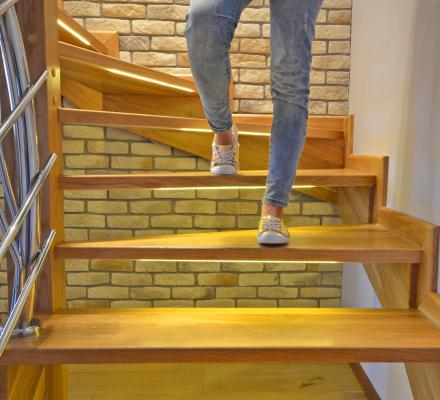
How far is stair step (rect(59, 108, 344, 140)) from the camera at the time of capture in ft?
4.21

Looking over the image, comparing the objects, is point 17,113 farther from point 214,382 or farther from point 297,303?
point 297,303

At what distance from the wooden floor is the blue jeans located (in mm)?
912

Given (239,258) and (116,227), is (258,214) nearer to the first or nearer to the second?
(116,227)

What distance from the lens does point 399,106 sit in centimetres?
153

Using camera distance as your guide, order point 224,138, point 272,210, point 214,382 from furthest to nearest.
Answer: point 214,382 < point 224,138 < point 272,210

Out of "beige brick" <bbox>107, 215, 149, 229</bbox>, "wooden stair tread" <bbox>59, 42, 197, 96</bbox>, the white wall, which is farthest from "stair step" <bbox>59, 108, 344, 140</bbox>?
"beige brick" <bbox>107, 215, 149, 229</bbox>

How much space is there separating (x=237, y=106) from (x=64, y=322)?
5.02ft

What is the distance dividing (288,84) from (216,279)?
4.43 ft

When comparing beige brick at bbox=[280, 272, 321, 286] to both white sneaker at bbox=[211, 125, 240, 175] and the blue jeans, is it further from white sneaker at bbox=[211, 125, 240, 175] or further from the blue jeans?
the blue jeans

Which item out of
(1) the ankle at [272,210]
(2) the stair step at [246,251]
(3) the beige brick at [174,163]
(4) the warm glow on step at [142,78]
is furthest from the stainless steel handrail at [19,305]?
(3) the beige brick at [174,163]

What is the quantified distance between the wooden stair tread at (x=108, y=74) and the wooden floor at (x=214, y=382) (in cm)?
119

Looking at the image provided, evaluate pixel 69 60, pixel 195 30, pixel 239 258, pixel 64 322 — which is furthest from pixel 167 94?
pixel 64 322

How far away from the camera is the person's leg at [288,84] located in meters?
1.13

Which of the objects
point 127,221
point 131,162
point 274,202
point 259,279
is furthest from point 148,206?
point 274,202
